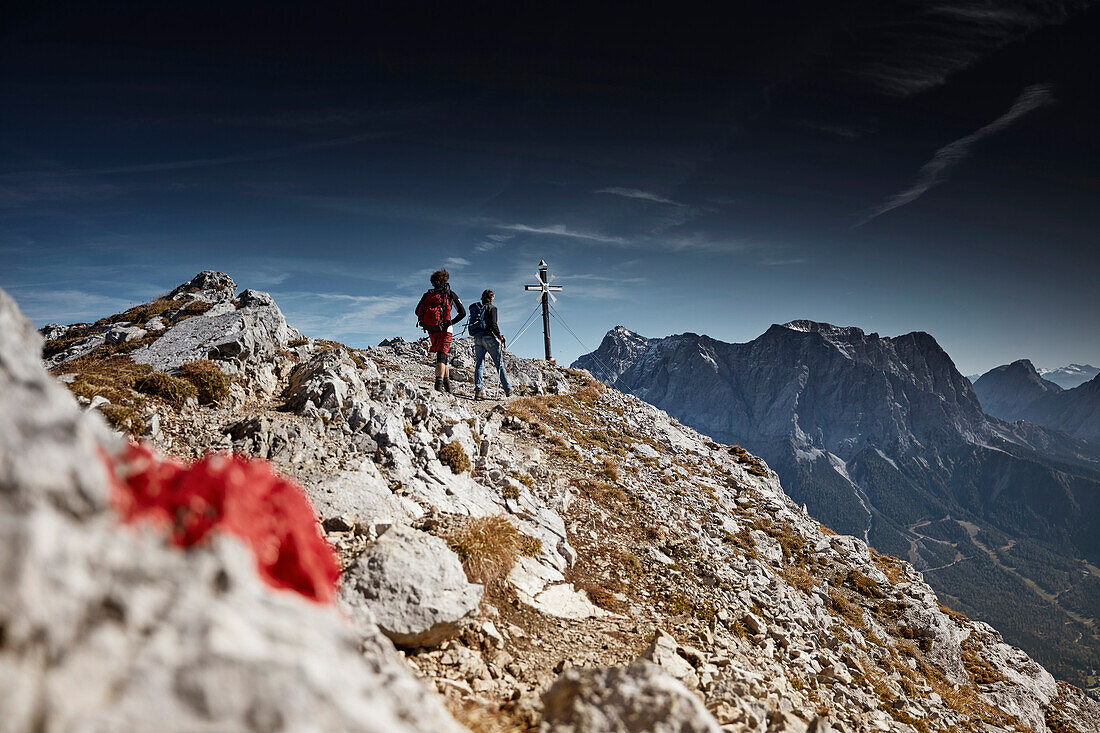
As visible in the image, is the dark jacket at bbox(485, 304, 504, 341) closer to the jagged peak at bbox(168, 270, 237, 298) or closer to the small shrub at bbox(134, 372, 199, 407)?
the small shrub at bbox(134, 372, 199, 407)

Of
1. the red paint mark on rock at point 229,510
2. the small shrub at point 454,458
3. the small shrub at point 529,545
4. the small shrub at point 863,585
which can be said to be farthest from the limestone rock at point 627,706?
the small shrub at point 863,585

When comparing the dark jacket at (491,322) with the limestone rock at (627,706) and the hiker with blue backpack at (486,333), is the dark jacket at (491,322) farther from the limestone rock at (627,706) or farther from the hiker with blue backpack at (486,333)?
the limestone rock at (627,706)

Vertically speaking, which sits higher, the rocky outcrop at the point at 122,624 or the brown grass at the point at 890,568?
the rocky outcrop at the point at 122,624

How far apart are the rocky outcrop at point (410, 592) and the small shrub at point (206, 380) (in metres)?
7.27

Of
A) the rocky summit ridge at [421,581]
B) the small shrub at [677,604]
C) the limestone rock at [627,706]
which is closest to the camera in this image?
the rocky summit ridge at [421,581]

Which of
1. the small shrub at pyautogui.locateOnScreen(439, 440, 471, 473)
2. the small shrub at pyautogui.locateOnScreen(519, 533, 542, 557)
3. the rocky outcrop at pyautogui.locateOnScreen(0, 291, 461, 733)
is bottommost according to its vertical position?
the small shrub at pyautogui.locateOnScreen(519, 533, 542, 557)

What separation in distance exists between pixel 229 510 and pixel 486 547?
6.45 meters

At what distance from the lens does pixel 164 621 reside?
2010 millimetres

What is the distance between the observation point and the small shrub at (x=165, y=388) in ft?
33.3

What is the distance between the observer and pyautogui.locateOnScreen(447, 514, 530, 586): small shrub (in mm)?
8039

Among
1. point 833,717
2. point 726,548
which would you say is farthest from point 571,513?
point 833,717

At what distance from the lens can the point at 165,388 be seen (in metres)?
10.2

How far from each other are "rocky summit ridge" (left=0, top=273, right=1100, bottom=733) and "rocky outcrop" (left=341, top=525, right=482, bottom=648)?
31 millimetres

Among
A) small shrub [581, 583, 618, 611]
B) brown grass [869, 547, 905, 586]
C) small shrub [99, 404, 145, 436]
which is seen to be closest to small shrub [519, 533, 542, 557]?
small shrub [581, 583, 618, 611]
